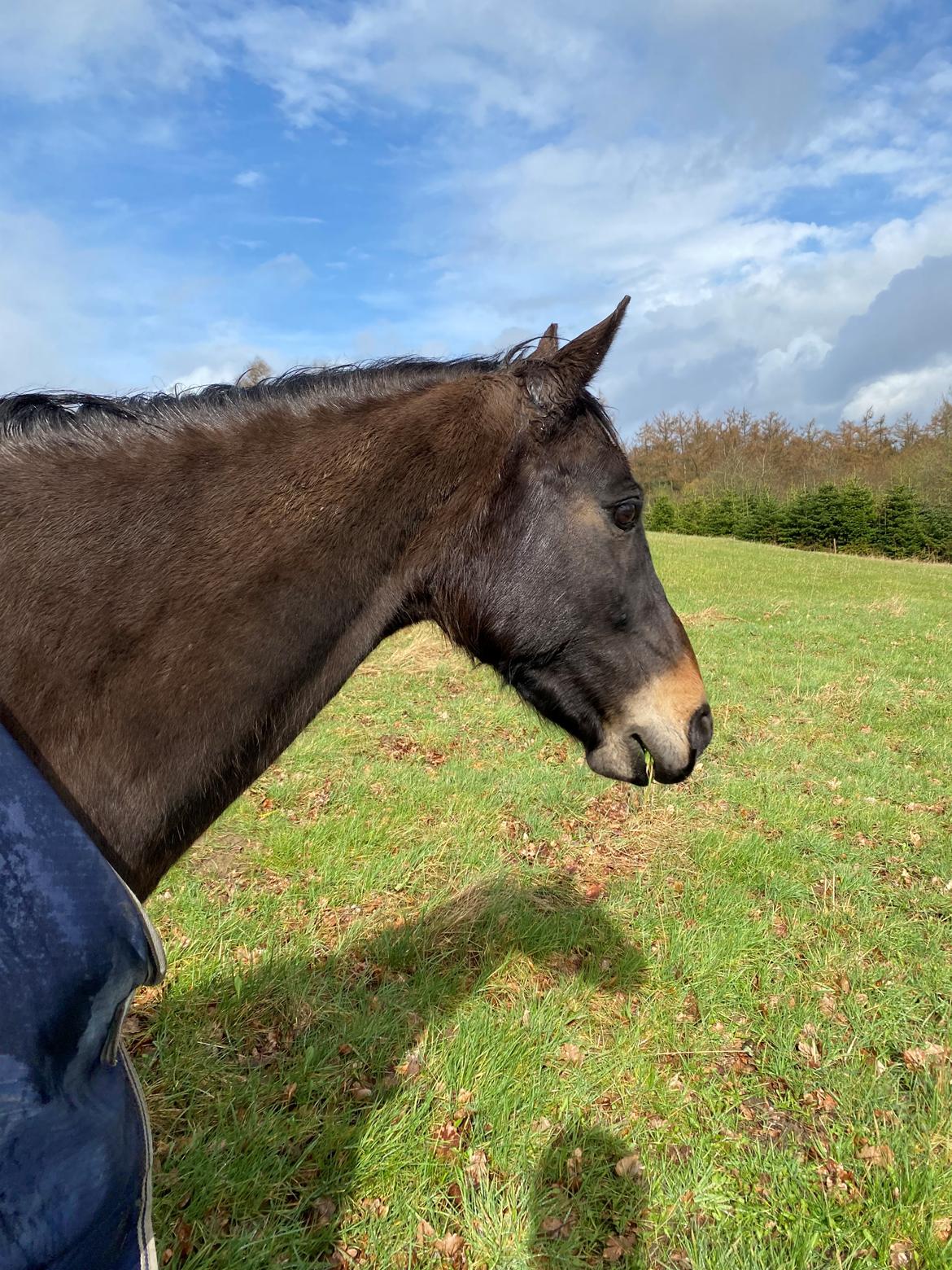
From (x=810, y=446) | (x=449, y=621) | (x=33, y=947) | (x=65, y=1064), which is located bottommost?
(x=65, y=1064)

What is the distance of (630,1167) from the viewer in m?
2.93

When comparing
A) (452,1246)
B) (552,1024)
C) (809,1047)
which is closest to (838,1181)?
(809,1047)

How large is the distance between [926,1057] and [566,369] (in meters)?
3.76

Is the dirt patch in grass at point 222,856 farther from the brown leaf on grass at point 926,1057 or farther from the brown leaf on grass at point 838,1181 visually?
the brown leaf on grass at point 926,1057

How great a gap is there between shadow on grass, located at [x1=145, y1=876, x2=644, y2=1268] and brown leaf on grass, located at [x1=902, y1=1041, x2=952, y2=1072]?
134cm

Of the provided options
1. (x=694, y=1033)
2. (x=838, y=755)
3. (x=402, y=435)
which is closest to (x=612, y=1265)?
(x=694, y=1033)

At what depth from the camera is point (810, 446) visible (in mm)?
56938

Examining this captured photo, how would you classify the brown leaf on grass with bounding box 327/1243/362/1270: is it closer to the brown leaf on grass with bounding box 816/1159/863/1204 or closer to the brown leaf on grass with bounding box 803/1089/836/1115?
the brown leaf on grass with bounding box 816/1159/863/1204

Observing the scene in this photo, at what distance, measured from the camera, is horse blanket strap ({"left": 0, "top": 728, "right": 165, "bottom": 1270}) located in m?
1.01

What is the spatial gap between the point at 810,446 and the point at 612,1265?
207ft

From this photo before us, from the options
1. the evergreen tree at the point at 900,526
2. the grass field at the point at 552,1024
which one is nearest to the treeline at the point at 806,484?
the evergreen tree at the point at 900,526

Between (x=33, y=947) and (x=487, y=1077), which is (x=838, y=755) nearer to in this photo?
(x=487, y=1077)

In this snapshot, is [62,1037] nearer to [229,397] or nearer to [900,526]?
[229,397]

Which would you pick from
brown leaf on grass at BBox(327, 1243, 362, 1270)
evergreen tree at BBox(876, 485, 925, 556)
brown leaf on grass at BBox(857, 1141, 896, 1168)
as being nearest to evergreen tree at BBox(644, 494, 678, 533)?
evergreen tree at BBox(876, 485, 925, 556)
